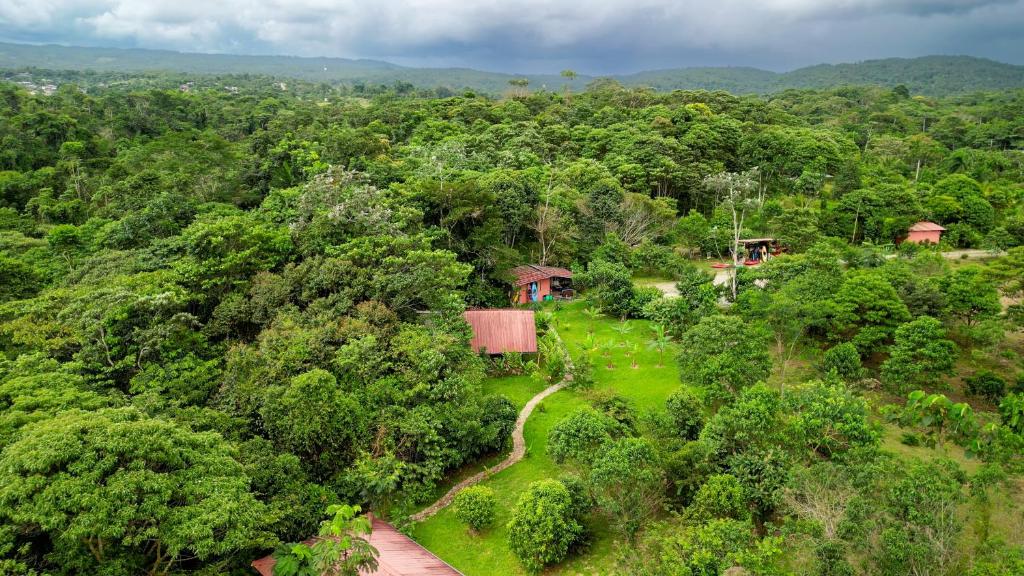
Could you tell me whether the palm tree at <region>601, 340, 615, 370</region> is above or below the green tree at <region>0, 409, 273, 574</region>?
below

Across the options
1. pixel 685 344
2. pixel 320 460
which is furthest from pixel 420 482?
pixel 685 344

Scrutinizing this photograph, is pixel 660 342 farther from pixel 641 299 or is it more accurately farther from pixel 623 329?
pixel 641 299

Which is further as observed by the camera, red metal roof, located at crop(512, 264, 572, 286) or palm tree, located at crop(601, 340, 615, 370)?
red metal roof, located at crop(512, 264, 572, 286)

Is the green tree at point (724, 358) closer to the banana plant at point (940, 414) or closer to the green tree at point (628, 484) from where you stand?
the banana plant at point (940, 414)

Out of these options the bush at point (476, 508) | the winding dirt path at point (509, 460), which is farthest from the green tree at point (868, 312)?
the bush at point (476, 508)

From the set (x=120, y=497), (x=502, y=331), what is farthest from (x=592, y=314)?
(x=120, y=497)

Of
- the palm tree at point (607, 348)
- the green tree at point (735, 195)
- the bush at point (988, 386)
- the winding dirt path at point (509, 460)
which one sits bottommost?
the winding dirt path at point (509, 460)

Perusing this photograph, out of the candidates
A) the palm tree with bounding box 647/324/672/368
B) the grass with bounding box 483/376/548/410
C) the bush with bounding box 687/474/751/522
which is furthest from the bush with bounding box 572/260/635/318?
the bush with bounding box 687/474/751/522

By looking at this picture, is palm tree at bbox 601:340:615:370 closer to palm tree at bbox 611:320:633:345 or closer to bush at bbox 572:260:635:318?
palm tree at bbox 611:320:633:345
